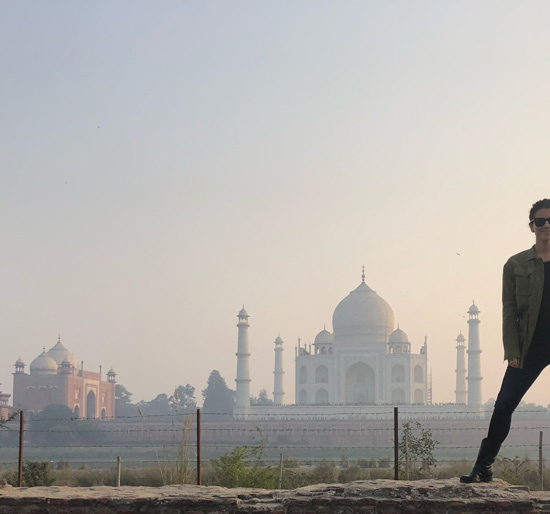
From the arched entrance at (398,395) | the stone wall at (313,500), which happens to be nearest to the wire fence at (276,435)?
the arched entrance at (398,395)

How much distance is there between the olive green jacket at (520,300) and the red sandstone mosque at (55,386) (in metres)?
46.0

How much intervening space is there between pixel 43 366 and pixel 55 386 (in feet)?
6.10

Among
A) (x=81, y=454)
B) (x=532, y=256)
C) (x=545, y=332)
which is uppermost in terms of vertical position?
(x=532, y=256)

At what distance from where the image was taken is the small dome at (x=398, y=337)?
49.4 metres

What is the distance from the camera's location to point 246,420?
1649 inches

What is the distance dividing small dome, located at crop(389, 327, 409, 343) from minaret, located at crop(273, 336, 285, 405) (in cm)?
661

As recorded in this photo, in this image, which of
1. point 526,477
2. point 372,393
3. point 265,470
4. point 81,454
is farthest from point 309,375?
point 265,470

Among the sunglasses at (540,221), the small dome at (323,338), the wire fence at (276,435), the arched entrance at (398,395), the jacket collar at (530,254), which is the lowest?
the wire fence at (276,435)

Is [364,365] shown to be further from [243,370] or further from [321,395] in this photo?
[243,370]

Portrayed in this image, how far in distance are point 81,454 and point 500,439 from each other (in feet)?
104

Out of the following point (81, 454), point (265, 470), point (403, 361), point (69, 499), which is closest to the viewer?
point (69, 499)

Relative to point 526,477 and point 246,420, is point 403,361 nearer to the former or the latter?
point 246,420

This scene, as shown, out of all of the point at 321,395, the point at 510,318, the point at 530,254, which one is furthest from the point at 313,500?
the point at 321,395

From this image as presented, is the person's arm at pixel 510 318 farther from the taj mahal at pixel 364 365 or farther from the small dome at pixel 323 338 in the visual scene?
the small dome at pixel 323 338
